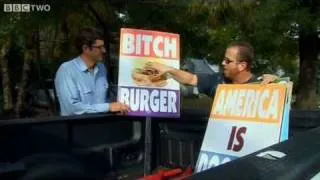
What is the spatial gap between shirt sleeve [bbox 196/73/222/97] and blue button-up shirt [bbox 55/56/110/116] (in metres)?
0.69

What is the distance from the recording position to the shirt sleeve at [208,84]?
486cm

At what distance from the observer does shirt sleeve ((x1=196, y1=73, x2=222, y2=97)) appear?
4.86 metres

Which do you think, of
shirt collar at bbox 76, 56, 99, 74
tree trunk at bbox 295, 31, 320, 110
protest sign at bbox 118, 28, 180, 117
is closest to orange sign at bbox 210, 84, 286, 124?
protest sign at bbox 118, 28, 180, 117

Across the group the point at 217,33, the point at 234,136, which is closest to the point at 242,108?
the point at 234,136

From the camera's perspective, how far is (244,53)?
4.61 m

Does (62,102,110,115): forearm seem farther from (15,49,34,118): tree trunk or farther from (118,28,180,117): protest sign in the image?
(15,49,34,118): tree trunk

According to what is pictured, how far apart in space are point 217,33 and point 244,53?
6.36 metres

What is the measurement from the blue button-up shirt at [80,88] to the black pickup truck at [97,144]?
1.27 feet

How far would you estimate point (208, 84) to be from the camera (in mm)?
4910

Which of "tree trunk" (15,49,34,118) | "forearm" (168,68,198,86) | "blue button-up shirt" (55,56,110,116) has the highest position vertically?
"forearm" (168,68,198,86)

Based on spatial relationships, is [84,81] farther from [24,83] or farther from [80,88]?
[24,83]

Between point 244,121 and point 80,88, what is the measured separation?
1.67 m

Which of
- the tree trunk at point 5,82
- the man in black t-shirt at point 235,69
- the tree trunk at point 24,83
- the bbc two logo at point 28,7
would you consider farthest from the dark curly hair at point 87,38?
the tree trunk at point 5,82

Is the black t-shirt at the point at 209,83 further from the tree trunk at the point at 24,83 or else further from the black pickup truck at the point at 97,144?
the tree trunk at the point at 24,83
